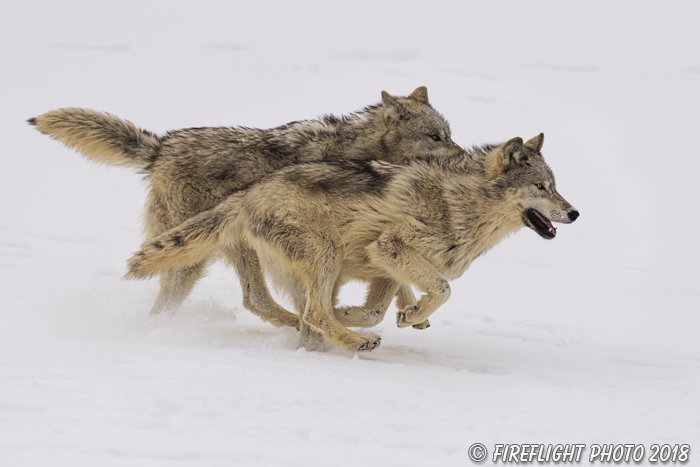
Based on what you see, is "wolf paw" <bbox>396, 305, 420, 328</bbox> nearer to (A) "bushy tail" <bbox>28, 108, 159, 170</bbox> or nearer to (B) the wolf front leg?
(B) the wolf front leg

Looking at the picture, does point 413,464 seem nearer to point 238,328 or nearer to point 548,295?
point 238,328

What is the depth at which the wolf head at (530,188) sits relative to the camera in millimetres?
8047

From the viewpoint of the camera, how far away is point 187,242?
25.8ft

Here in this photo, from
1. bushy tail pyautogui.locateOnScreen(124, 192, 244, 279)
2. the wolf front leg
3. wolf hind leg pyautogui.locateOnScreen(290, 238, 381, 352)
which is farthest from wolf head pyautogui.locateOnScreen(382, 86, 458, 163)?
bushy tail pyautogui.locateOnScreen(124, 192, 244, 279)

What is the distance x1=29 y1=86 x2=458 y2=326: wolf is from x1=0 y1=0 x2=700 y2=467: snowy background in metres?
0.45

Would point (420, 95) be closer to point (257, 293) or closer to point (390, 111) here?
point (390, 111)

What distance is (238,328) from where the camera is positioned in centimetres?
901

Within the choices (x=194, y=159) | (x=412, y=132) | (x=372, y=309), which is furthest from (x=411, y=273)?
(x=194, y=159)

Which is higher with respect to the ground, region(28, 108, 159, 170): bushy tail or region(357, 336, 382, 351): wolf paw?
region(28, 108, 159, 170): bushy tail

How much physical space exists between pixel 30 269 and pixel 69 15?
629 inches

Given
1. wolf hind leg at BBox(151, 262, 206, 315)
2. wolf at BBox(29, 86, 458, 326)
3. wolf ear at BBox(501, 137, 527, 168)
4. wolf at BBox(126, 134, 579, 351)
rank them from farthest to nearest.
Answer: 1. wolf hind leg at BBox(151, 262, 206, 315)
2. wolf at BBox(29, 86, 458, 326)
3. wolf ear at BBox(501, 137, 527, 168)
4. wolf at BBox(126, 134, 579, 351)

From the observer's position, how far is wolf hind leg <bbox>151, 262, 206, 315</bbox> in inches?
346

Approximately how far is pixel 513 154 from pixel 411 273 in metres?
1.43

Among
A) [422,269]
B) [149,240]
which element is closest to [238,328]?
[149,240]
